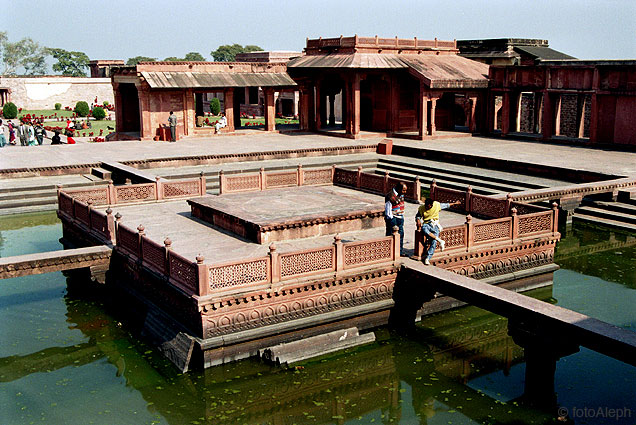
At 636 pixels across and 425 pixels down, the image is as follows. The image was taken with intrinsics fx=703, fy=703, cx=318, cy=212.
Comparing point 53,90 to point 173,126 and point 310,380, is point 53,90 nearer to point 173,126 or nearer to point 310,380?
point 173,126

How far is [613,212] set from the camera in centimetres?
1881

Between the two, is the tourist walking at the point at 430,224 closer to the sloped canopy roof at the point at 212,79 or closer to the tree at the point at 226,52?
the sloped canopy roof at the point at 212,79

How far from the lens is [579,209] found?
19.4 metres

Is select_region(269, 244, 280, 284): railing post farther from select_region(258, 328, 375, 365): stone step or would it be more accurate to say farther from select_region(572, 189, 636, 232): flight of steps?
select_region(572, 189, 636, 232): flight of steps

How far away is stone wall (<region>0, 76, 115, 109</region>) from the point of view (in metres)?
58.9

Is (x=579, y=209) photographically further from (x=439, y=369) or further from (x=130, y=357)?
(x=130, y=357)

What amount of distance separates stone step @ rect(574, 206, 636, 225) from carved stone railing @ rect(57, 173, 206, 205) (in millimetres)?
10357


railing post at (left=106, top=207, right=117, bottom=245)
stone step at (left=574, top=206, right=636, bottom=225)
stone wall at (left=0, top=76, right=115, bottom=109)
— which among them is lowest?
stone step at (left=574, top=206, right=636, bottom=225)

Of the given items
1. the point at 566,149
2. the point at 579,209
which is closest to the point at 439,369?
the point at 579,209

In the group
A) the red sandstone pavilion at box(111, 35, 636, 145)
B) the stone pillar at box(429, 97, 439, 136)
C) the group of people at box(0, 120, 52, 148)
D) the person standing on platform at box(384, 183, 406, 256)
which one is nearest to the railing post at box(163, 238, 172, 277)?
the person standing on platform at box(384, 183, 406, 256)

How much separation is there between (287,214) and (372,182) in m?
4.98

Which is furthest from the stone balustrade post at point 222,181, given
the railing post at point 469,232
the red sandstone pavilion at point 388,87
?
the red sandstone pavilion at point 388,87

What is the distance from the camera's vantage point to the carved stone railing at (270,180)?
706 inches

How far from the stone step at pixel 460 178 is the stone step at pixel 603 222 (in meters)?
1.81
